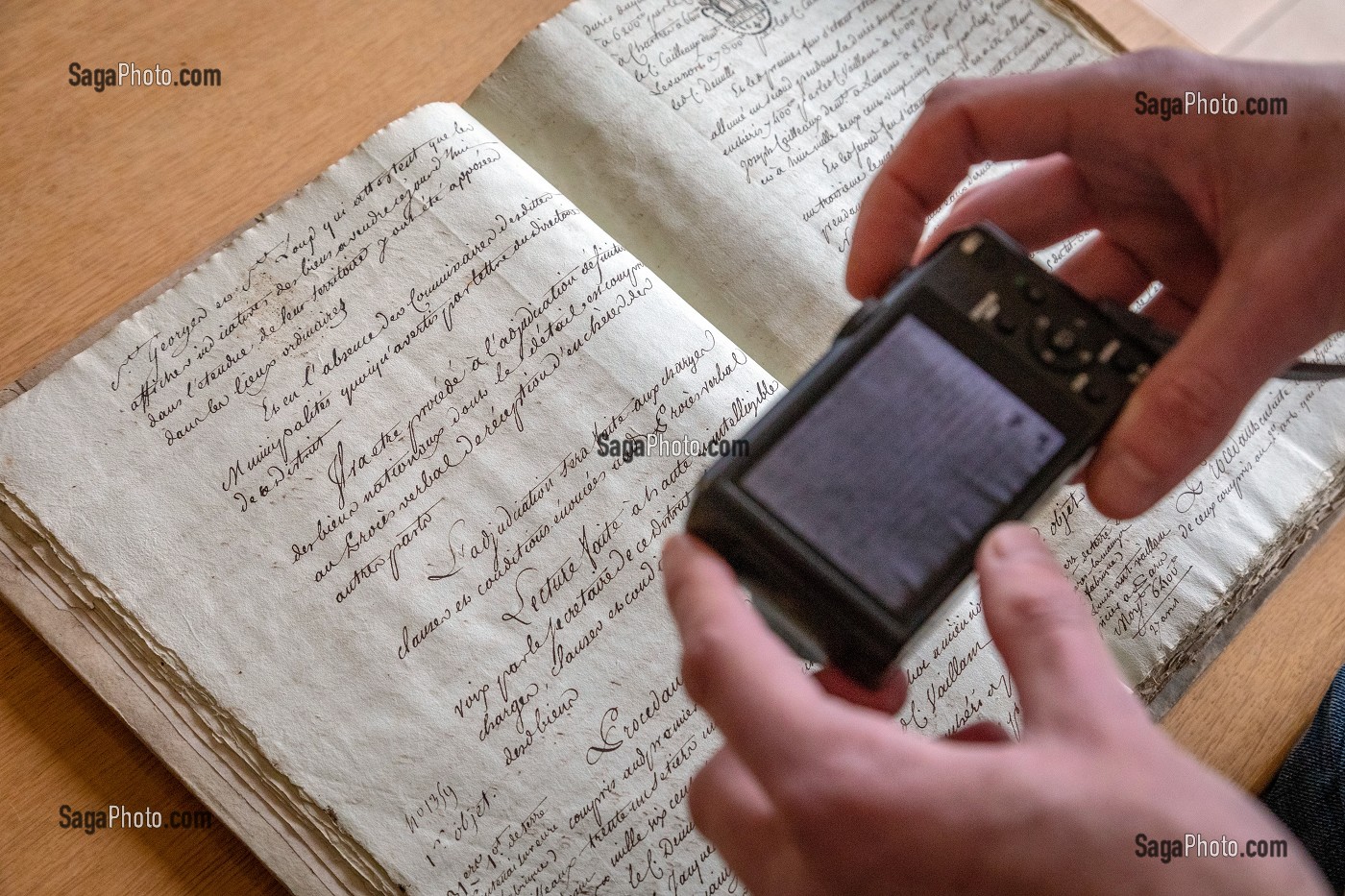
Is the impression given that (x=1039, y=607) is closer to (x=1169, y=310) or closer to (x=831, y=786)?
(x=831, y=786)

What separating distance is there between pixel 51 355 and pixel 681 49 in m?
0.39

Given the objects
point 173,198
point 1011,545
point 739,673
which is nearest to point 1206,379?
point 1011,545

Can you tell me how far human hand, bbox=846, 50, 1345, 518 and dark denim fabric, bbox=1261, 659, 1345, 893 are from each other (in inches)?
7.3

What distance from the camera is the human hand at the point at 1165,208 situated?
14.0 inches

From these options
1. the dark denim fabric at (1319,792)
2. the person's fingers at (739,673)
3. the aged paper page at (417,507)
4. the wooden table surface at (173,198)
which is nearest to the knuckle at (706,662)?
the person's fingers at (739,673)

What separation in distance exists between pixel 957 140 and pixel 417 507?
314 millimetres

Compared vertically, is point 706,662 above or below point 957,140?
below

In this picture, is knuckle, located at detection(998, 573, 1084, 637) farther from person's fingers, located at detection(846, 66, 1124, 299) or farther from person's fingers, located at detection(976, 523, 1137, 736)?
person's fingers, located at detection(846, 66, 1124, 299)

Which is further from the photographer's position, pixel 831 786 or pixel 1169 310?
pixel 1169 310

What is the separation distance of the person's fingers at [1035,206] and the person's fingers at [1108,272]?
0.5 inches

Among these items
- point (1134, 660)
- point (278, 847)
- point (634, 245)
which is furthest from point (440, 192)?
point (1134, 660)

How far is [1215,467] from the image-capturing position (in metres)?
0.51

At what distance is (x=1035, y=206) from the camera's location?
47cm

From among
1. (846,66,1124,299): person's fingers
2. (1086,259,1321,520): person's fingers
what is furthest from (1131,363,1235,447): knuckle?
(846,66,1124,299): person's fingers
